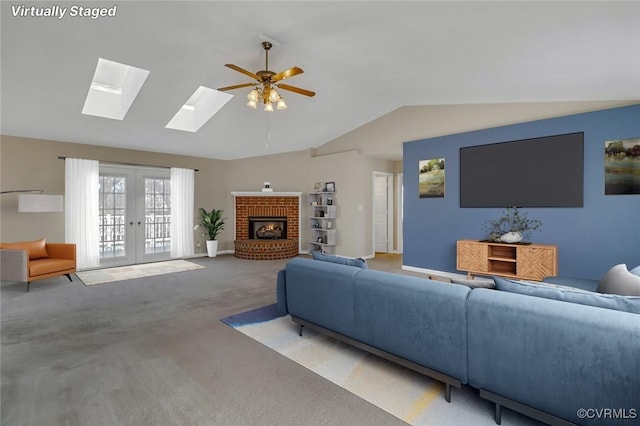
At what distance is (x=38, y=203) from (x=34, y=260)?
37.4 inches

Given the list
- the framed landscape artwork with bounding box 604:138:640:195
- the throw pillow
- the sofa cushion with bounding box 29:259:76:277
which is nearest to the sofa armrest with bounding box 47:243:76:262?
the sofa cushion with bounding box 29:259:76:277

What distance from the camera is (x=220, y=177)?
8.31 m

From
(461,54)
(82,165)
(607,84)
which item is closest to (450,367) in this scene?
(461,54)

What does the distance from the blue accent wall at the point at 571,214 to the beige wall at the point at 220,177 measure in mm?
1802

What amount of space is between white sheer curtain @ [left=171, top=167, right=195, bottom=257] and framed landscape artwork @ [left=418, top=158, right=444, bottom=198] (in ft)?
17.8

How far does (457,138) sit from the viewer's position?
17.9 feet

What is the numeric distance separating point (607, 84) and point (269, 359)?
4772 mm

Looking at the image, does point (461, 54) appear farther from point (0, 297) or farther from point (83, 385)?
point (0, 297)

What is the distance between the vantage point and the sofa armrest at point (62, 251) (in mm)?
5164

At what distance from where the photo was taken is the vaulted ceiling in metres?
2.73

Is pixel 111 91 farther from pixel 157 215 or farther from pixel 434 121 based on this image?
pixel 434 121

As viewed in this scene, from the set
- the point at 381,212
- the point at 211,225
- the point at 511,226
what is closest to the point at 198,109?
the point at 211,225

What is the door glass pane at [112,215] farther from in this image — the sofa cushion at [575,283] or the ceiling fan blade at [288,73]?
the sofa cushion at [575,283]

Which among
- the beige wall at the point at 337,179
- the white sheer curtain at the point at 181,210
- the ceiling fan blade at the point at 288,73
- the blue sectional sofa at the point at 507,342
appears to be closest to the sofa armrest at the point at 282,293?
the blue sectional sofa at the point at 507,342
